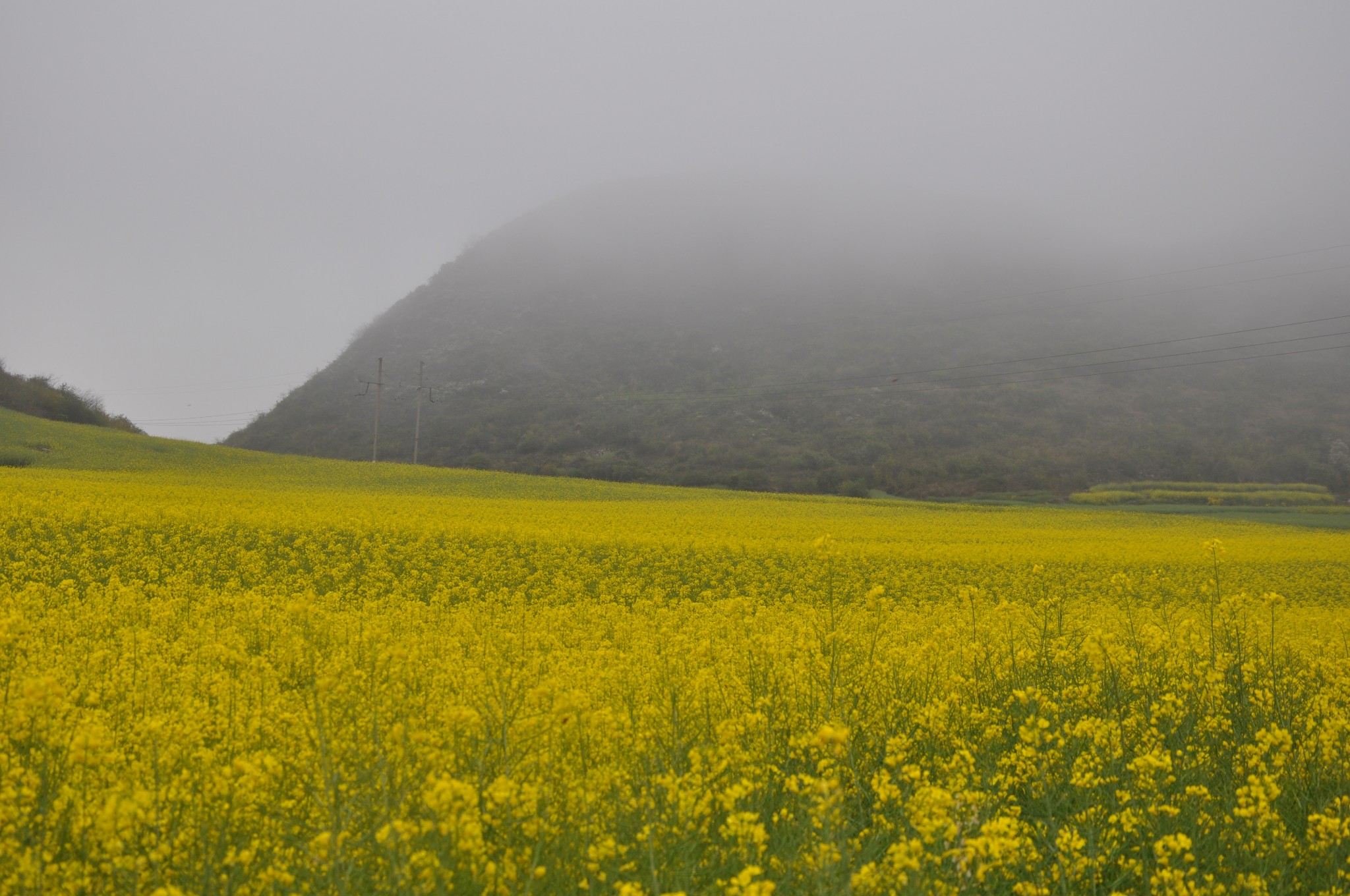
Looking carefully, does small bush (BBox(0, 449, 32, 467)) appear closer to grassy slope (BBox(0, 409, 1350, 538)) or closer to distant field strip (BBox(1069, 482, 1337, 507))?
grassy slope (BBox(0, 409, 1350, 538))

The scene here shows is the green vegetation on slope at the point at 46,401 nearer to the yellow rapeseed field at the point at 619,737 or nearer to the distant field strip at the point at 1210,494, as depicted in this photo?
the yellow rapeseed field at the point at 619,737

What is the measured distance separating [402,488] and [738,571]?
1762cm

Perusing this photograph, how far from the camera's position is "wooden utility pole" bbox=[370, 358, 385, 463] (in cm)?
4531

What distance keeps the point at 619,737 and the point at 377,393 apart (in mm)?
54467

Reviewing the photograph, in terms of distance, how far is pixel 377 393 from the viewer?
54.1 metres

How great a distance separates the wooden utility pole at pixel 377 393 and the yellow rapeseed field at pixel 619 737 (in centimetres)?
3460

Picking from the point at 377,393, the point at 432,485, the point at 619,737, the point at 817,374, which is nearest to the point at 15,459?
the point at 432,485

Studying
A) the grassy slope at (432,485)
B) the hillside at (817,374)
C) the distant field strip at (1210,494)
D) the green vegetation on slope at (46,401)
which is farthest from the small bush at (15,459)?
the distant field strip at (1210,494)

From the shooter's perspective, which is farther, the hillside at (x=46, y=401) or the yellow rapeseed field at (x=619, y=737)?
the hillside at (x=46, y=401)

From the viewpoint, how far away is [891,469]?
4675 centimetres

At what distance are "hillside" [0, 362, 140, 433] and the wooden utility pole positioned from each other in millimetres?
12986

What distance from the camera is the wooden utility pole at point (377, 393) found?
149 feet

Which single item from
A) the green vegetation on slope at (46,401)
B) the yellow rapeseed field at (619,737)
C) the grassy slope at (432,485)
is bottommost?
the yellow rapeseed field at (619,737)

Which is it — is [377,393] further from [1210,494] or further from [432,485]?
[1210,494]
